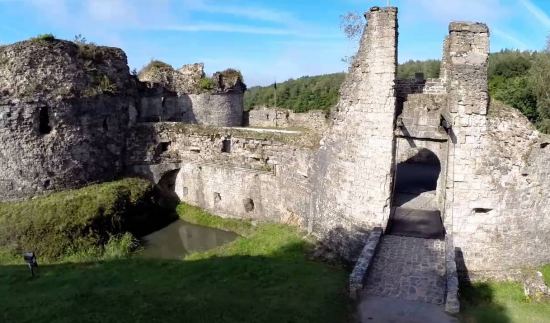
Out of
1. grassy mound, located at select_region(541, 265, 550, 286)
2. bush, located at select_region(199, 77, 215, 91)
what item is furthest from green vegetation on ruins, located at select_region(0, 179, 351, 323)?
bush, located at select_region(199, 77, 215, 91)

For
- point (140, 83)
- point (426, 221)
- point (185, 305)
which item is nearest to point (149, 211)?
point (140, 83)

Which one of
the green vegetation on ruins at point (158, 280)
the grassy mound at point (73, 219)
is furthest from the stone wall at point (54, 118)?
the green vegetation on ruins at point (158, 280)

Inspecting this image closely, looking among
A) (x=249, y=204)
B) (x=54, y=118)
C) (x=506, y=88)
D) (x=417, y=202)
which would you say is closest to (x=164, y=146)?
(x=54, y=118)

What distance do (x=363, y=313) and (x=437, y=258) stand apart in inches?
120

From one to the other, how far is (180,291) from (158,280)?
131cm

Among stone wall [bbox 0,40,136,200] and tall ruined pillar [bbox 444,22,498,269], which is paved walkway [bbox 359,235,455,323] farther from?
stone wall [bbox 0,40,136,200]

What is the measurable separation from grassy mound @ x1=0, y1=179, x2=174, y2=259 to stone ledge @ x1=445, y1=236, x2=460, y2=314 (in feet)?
36.7

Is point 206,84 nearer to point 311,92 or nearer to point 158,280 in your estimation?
point 158,280

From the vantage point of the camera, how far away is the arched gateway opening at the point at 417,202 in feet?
43.6

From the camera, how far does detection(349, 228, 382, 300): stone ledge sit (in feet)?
33.2

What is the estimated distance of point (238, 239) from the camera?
55.5 feet

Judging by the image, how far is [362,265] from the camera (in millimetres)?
10773

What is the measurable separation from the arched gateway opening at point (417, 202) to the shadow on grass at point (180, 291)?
2319mm

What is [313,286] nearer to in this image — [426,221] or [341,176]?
[341,176]
